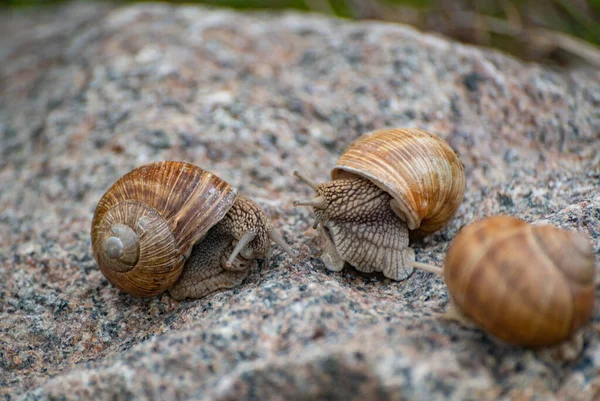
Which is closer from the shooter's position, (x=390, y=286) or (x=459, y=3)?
(x=390, y=286)


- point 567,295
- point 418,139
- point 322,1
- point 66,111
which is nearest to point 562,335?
point 567,295

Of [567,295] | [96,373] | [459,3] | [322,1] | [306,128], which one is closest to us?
[567,295]

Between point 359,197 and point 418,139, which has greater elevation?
point 418,139

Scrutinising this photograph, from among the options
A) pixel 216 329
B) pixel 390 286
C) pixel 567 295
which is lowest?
pixel 390 286

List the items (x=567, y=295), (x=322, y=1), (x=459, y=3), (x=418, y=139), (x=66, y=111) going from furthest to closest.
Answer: (x=322, y=1)
(x=459, y=3)
(x=66, y=111)
(x=418, y=139)
(x=567, y=295)

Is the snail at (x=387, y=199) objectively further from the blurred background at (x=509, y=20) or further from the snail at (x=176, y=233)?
the blurred background at (x=509, y=20)

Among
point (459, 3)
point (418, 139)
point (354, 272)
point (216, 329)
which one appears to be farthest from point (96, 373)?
point (459, 3)

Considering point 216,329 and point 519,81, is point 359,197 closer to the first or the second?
point 216,329

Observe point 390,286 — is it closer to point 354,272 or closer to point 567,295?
point 354,272
